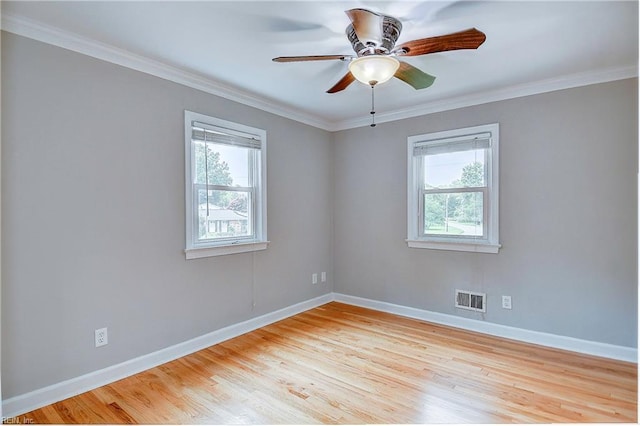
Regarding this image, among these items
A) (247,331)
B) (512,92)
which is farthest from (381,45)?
(247,331)

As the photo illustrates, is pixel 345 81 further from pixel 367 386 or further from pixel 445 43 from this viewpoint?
pixel 367 386

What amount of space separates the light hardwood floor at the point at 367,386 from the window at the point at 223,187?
0.98 meters

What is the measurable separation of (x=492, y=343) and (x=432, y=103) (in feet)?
8.27

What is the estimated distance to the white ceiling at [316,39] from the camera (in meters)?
2.03

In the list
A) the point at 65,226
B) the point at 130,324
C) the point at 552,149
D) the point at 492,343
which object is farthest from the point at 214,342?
the point at 552,149

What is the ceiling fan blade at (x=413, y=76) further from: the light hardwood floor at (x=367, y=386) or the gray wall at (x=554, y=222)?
the light hardwood floor at (x=367, y=386)

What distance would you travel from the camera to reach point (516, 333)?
11.1 ft

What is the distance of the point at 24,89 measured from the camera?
2.16 metres

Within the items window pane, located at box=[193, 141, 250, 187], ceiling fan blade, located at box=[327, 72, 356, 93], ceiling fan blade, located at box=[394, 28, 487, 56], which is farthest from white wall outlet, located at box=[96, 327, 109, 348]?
ceiling fan blade, located at box=[394, 28, 487, 56]

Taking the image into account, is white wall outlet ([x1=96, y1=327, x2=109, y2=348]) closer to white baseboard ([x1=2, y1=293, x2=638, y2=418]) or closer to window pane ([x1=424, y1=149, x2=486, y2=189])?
white baseboard ([x1=2, y1=293, x2=638, y2=418])

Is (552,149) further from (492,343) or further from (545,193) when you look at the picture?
(492,343)

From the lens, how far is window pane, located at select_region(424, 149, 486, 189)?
358 centimetres

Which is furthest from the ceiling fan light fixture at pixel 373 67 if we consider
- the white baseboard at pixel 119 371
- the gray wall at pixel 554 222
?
the white baseboard at pixel 119 371

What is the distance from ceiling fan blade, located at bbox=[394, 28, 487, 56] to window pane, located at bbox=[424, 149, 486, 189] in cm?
183
